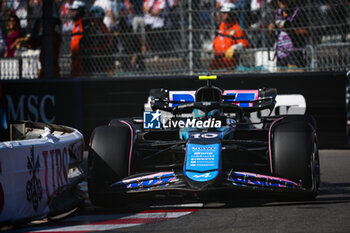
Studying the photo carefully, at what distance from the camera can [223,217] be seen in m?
5.52

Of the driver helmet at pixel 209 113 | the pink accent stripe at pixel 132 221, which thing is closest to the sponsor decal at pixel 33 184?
the pink accent stripe at pixel 132 221

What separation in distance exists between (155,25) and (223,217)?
20.3 feet

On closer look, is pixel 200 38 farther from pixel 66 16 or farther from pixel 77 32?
pixel 66 16

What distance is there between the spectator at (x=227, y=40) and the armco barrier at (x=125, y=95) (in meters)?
0.27

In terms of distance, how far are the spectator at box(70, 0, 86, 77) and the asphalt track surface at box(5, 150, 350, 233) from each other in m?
5.57

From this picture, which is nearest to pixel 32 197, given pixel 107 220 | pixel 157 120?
pixel 107 220

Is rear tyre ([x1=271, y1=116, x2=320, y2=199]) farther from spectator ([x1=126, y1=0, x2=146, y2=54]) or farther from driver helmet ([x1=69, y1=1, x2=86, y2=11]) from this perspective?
driver helmet ([x1=69, y1=1, x2=86, y2=11])

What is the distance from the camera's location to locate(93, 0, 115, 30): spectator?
11.4 m

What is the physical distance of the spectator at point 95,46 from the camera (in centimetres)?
1166

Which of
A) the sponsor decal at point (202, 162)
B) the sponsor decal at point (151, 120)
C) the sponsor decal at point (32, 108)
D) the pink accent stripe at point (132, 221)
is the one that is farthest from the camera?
the sponsor decal at point (32, 108)

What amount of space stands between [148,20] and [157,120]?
15.8ft

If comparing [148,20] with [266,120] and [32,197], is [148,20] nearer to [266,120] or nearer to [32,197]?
[266,120]

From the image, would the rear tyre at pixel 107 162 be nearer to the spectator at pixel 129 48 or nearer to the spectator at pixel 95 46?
the spectator at pixel 129 48

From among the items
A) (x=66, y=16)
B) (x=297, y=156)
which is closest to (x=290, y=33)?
(x=66, y=16)
